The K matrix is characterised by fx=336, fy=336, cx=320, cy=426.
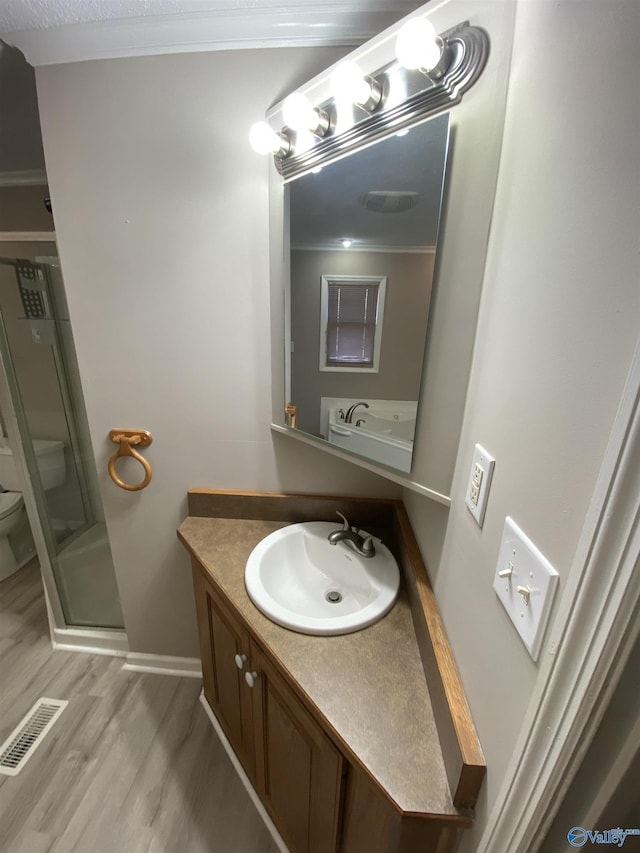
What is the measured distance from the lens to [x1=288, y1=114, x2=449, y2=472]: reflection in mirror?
74cm

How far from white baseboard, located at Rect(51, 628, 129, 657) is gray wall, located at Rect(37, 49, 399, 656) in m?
0.70

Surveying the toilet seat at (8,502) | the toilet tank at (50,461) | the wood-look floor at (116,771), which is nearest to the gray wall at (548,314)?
the wood-look floor at (116,771)

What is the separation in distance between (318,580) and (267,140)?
1309 millimetres

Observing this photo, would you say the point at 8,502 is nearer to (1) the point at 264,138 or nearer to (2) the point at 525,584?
(1) the point at 264,138

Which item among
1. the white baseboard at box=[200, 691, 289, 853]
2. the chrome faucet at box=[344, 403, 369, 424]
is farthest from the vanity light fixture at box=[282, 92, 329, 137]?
the white baseboard at box=[200, 691, 289, 853]

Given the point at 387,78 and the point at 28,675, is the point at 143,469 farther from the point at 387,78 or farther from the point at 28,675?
the point at 387,78

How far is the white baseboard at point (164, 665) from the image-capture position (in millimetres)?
1569

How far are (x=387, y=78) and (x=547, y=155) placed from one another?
48 centimetres

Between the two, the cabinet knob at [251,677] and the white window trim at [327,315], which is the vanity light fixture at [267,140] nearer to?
the white window trim at [327,315]

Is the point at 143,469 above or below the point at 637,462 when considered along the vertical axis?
below

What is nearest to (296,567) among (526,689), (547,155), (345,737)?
(345,737)

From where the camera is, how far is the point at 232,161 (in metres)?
0.98

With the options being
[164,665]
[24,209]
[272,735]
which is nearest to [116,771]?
[164,665]

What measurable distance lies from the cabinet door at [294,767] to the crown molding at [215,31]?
1602 millimetres
